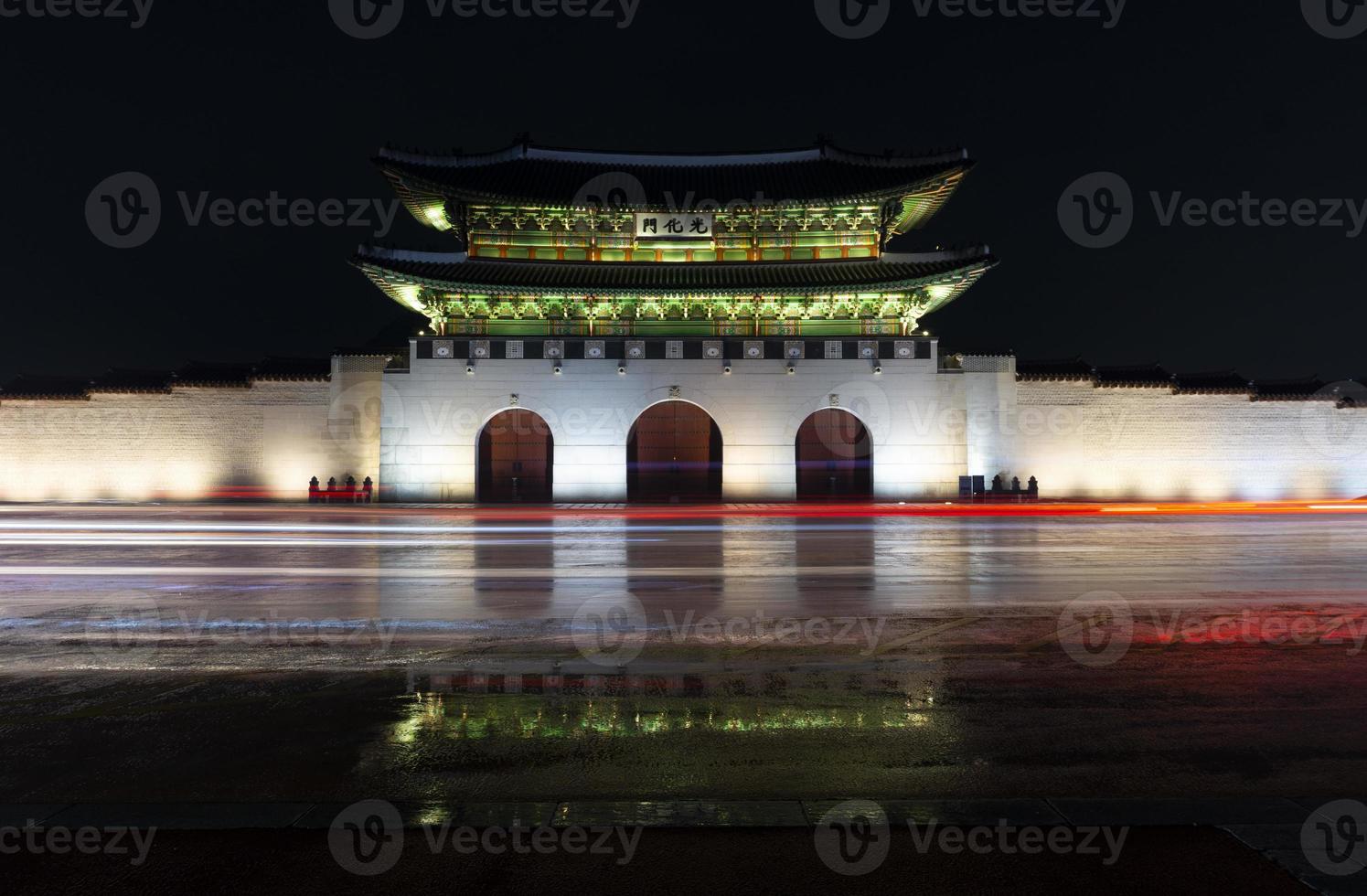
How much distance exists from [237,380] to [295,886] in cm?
2523

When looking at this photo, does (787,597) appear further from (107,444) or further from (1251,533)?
(107,444)

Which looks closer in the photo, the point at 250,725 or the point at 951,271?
the point at 250,725

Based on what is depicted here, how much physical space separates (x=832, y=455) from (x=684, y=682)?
21.7 meters

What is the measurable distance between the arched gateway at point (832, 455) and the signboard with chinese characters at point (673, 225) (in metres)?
7.91

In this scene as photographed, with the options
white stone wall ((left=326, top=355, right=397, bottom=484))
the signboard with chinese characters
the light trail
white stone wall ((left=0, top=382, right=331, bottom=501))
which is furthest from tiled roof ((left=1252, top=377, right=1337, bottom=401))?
white stone wall ((left=0, top=382, right=331, bottom=501))

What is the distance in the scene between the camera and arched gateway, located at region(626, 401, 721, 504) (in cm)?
2642

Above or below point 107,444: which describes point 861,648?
below

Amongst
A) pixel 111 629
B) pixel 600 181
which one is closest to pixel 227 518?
pixel 111 629

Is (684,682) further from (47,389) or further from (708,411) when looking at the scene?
(47,389)

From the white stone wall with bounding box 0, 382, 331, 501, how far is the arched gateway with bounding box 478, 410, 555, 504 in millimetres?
6405

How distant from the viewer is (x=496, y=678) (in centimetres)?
543

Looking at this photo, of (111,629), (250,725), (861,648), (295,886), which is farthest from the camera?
(111,629)

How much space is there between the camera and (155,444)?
23625mm

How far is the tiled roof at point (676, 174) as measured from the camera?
2381cm
